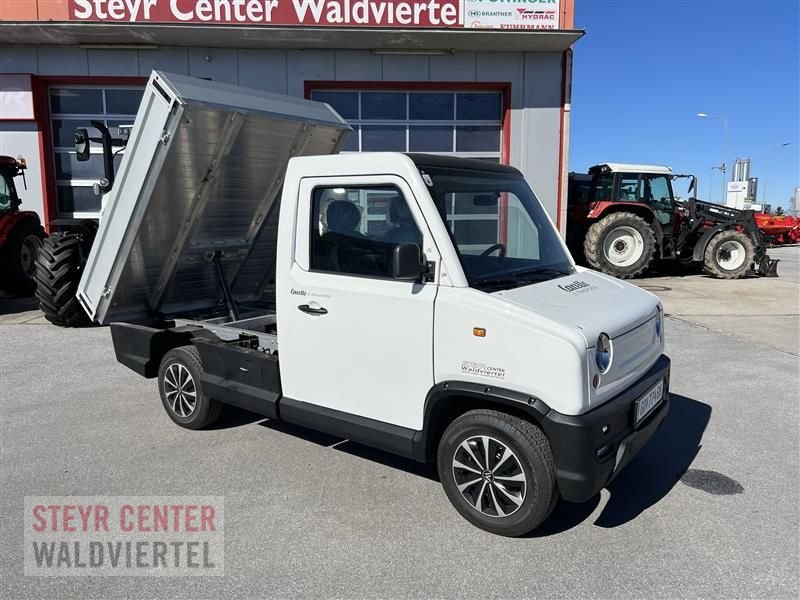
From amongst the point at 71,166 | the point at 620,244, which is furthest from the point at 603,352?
the point at 71,166

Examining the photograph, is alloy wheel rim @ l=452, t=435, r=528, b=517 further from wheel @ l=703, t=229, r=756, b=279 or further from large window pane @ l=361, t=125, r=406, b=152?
wheel @ l=703, t=229, r=756, b=279

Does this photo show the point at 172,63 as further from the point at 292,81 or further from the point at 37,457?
the point at 37,457

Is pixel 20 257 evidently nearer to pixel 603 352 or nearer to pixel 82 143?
pixel 82 143

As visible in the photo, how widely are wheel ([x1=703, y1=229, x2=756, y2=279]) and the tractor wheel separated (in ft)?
46.0

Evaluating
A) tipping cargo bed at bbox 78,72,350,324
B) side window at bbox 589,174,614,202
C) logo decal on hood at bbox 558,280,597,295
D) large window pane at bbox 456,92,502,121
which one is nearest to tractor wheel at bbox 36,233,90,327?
tipping cargo bed at bbox 78,72,350,324

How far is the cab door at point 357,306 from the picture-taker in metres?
3.26

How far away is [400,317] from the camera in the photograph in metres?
3.27

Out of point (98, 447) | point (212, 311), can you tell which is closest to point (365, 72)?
point (212, 311)

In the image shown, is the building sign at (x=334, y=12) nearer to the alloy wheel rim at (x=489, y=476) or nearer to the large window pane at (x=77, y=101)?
the large window pane at (x=77, y=101)

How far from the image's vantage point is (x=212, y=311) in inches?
230

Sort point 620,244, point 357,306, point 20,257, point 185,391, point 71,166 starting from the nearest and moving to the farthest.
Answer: point 357,306 → point 185,391 → point 20,257 → point 71,166 → point 620,244

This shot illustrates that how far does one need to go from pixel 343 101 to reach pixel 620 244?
7.61 m

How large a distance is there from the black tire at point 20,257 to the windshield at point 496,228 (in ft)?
31.6

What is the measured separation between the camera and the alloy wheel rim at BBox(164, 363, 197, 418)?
4660mm
